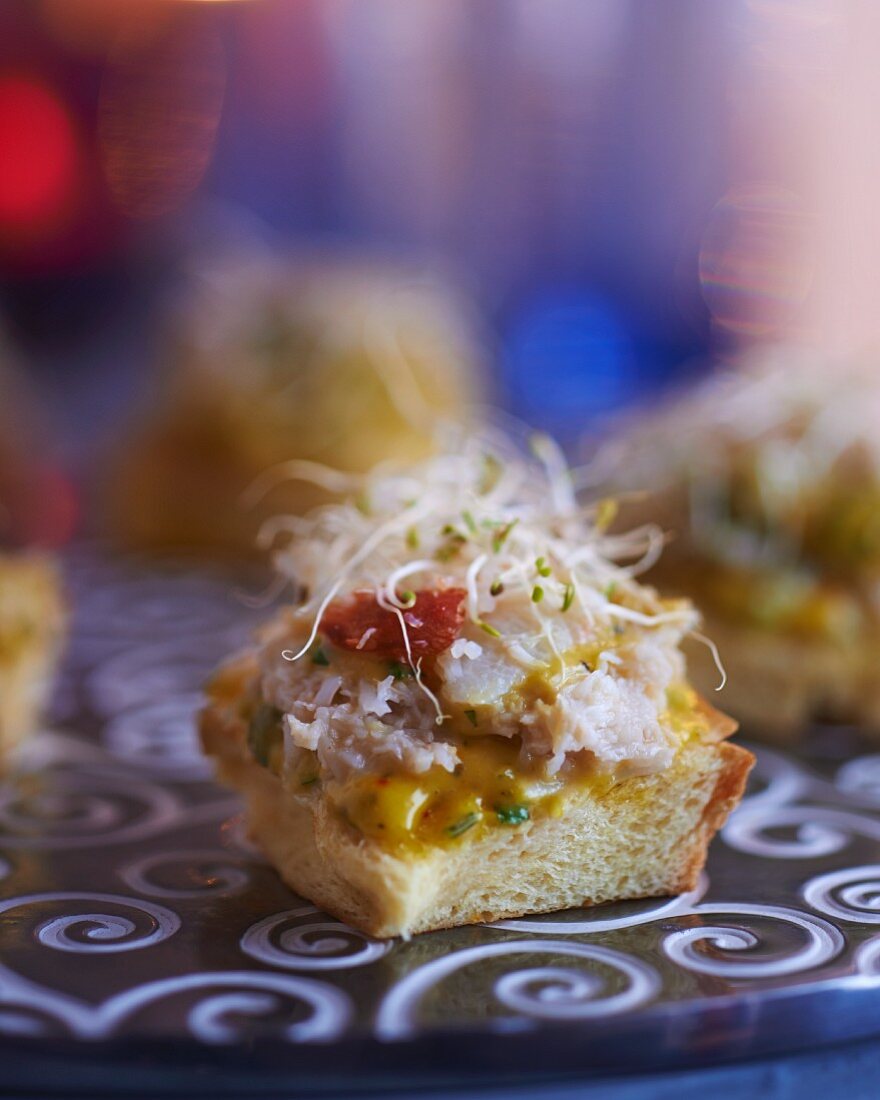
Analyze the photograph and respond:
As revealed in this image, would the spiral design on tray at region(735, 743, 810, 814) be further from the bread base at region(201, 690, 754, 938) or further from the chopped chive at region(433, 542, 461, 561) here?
the chopped chive at region(433, 542, 461, 561)

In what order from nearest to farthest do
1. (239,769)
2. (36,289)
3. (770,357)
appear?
(239,769) → (770,357) → (36,289)

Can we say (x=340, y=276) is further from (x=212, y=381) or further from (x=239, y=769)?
(x=239, y=769)

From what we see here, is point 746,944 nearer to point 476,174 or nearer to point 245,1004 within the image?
point 245,1004

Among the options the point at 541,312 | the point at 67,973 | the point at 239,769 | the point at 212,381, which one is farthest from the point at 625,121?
the point at 67,973

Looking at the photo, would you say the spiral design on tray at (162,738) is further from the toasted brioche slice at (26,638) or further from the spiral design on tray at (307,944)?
the spiral design on tray at (307,944)

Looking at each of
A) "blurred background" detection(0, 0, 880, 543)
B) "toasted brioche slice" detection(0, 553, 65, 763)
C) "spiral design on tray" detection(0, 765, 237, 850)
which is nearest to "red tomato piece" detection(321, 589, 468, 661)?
"spiral design on tray" detection(0, 765, 237, 850)

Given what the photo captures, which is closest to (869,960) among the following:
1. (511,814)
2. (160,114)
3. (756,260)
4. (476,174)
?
(511,814)
